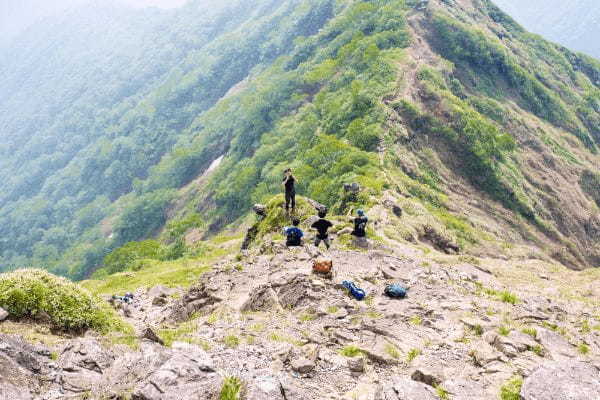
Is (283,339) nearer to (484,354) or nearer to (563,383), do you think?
(484,354)

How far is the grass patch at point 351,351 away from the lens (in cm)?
1185

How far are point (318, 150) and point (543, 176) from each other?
35.9m

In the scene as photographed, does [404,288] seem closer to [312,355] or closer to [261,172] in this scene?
[312,355]

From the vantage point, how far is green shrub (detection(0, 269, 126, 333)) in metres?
11.5

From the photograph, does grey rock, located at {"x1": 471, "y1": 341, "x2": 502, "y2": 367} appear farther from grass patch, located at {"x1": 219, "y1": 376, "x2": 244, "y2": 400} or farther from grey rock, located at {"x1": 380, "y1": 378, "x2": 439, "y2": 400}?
grass patch, located at {"x1": 219, "y1": 376, "x2": 244, "y2": 400}

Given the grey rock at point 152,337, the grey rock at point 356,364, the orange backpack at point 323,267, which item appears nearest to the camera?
the grey rock at point 356,364

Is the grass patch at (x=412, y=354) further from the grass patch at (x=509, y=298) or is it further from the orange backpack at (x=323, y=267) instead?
the grass patch at (x=509, y=298)

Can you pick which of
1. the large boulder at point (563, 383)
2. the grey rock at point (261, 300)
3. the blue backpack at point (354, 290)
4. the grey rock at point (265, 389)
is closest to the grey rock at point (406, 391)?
the large boulder at point (563, 383)

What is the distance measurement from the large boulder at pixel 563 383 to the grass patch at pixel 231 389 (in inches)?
243

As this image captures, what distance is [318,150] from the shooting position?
6869 cm

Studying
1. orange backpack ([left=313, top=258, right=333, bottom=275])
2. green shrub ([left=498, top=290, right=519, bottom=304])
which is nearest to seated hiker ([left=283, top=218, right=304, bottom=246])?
orange backpack ([left=313, top=258, right=333, bottom=275])

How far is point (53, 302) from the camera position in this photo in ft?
39.2

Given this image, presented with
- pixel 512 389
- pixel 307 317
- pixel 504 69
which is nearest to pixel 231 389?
pixel 307 317

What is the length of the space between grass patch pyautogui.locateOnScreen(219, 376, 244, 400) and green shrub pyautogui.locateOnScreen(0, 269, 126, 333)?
5188 mm
